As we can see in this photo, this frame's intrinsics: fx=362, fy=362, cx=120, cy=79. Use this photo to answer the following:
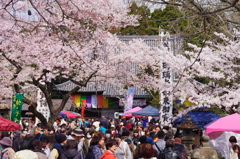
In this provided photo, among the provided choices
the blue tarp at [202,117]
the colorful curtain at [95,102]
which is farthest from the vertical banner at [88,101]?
the blue tarp at [202,117]

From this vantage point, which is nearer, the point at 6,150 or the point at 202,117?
the point at 6,150

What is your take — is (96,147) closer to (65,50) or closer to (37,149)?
(37,149)

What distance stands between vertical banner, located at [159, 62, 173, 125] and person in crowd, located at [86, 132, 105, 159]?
916cm

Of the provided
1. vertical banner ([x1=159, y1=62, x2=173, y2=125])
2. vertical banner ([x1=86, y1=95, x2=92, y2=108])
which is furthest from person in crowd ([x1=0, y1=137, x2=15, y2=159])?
vertical banner ([x1=86, y1=95, x2=92, y2=108])

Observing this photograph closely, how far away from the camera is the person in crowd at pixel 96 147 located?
714cm

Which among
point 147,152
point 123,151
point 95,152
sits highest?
point 147,152

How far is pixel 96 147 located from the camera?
284 inches

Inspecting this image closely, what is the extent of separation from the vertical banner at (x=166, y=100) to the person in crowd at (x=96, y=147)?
361 inches

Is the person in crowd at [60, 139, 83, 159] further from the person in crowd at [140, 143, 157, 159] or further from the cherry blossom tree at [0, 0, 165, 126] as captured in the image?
the cherry blossom tree at [0, 0, 165, 126]

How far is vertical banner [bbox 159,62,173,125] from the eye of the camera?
53.9 ft

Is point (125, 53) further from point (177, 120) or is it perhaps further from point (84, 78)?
point (177, 120)

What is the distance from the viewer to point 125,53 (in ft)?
52.0

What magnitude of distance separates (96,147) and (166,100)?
9.66m

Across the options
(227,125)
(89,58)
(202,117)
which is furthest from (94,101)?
(227,125)
